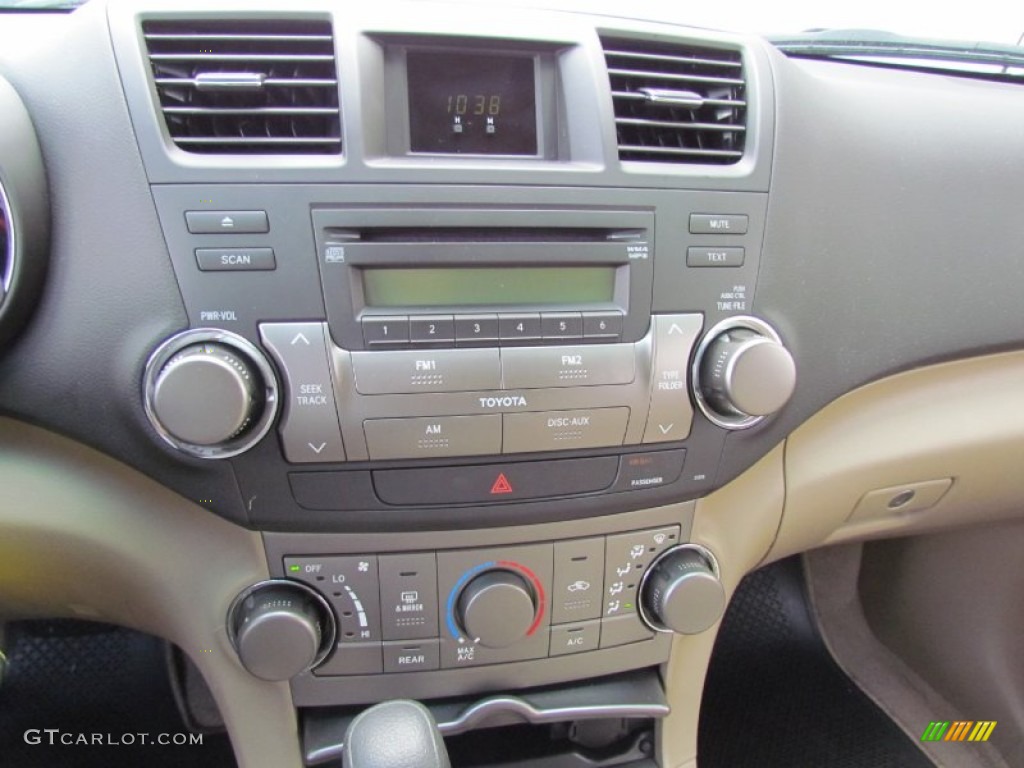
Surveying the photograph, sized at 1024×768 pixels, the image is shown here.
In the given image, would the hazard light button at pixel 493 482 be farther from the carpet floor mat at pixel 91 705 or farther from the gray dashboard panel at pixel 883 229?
the carpet floor mat at pixel 91 705

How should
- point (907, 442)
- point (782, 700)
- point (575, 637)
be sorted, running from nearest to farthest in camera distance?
point (575, 637)
point (907, 442)
point (782, 700)

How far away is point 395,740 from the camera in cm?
61

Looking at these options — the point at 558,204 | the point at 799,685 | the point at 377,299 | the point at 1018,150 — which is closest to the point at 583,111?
the point at 558,204

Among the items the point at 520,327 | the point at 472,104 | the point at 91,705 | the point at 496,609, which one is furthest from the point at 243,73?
the point at 91,705

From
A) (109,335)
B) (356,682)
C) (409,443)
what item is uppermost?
(109,335)

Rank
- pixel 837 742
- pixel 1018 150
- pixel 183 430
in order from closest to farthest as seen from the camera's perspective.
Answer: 1. pixel 183 430
2. pixel 1018 150
3. pixel 837 742

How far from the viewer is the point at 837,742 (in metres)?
1.30

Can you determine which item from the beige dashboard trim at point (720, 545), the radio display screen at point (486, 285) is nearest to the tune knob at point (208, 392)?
the radio display screen at point (486, 285)

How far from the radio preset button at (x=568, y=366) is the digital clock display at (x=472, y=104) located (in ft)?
0.63

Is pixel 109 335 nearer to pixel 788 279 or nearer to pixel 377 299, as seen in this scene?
pixel 377 299

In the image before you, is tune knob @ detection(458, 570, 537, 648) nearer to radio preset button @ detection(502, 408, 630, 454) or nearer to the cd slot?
radio preset button @ detection(502, 408, 630, 454)

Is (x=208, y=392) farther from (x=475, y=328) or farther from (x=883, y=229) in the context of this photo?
(x=883, y=229)

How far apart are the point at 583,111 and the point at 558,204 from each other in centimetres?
9

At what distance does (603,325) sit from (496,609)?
295 mm
